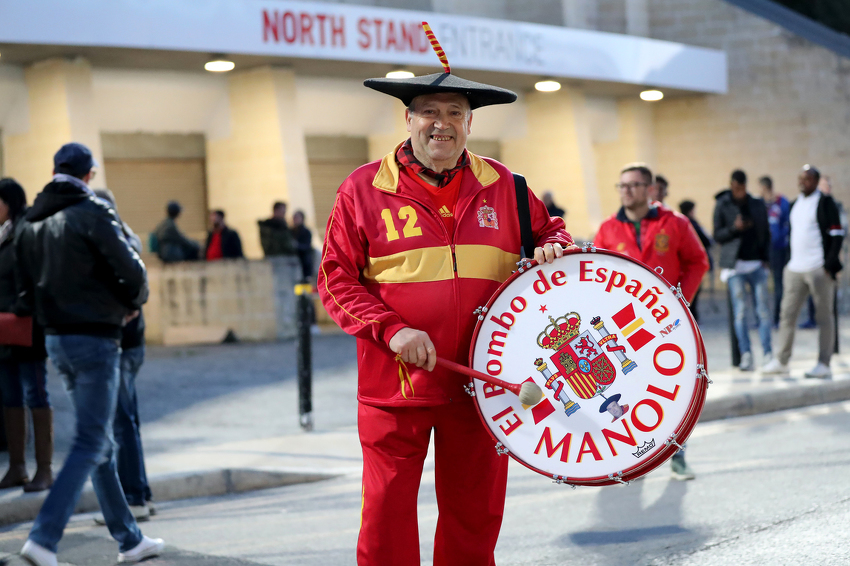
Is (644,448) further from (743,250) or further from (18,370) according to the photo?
(743,250)

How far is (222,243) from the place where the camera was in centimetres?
1623

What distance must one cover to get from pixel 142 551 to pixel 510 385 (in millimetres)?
2474

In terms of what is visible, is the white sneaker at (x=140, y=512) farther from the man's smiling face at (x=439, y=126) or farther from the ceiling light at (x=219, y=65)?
the ceiling light at (x=219, y=65)

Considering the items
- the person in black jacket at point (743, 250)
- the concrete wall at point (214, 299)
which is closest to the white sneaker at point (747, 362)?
the person in black jacket at point (743, 250)

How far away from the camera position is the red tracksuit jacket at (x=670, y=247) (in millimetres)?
6738

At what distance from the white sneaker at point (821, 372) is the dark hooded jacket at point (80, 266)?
7236mm

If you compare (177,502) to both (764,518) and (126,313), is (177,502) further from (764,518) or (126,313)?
(764,518)

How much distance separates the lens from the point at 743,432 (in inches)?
336

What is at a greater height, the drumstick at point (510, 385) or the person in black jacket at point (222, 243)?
the person in black jacket at point (222, 243)

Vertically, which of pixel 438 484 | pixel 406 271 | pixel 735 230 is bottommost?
pixel 438 484

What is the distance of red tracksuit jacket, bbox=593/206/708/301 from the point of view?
6.74 metres

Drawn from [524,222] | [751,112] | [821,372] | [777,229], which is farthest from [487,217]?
[751,112]

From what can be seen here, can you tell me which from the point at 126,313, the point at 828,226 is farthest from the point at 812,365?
the point at 126,313

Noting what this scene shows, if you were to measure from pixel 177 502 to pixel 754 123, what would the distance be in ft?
69.4
